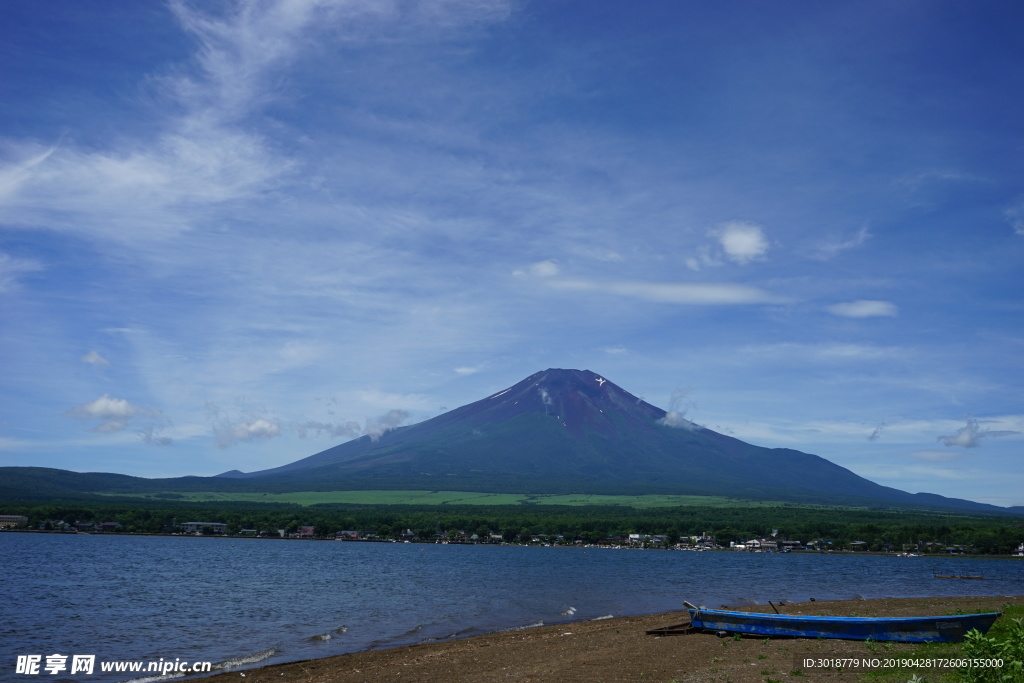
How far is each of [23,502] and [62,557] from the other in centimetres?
9080

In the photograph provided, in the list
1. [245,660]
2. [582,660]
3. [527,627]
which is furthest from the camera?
[527,627]

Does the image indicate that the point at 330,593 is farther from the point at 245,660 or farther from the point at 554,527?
the point at 554,527

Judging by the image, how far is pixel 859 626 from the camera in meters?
23.2

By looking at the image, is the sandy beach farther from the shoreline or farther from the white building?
the white building

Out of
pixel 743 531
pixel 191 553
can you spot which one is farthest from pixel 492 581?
pixel 743 531

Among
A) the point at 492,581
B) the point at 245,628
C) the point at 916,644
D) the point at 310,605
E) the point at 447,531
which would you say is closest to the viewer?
the point at 916,644

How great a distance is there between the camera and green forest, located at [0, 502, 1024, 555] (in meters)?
128

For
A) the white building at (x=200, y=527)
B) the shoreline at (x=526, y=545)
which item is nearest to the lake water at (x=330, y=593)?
the shoreline at (x=526, y=545)

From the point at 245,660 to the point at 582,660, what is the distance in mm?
11973

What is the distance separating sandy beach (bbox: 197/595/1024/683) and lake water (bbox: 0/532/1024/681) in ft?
11.0

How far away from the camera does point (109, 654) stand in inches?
1056

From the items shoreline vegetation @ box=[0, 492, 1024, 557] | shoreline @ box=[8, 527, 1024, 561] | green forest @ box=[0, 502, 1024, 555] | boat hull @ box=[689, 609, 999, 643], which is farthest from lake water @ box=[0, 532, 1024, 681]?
shoreline vegetation @ box=[0, 492, 1024, 557]

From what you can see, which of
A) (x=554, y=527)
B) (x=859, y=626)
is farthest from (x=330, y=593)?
(x=554, y=527)

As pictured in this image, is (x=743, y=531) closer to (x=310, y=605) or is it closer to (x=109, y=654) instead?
(x=310, y=605)
